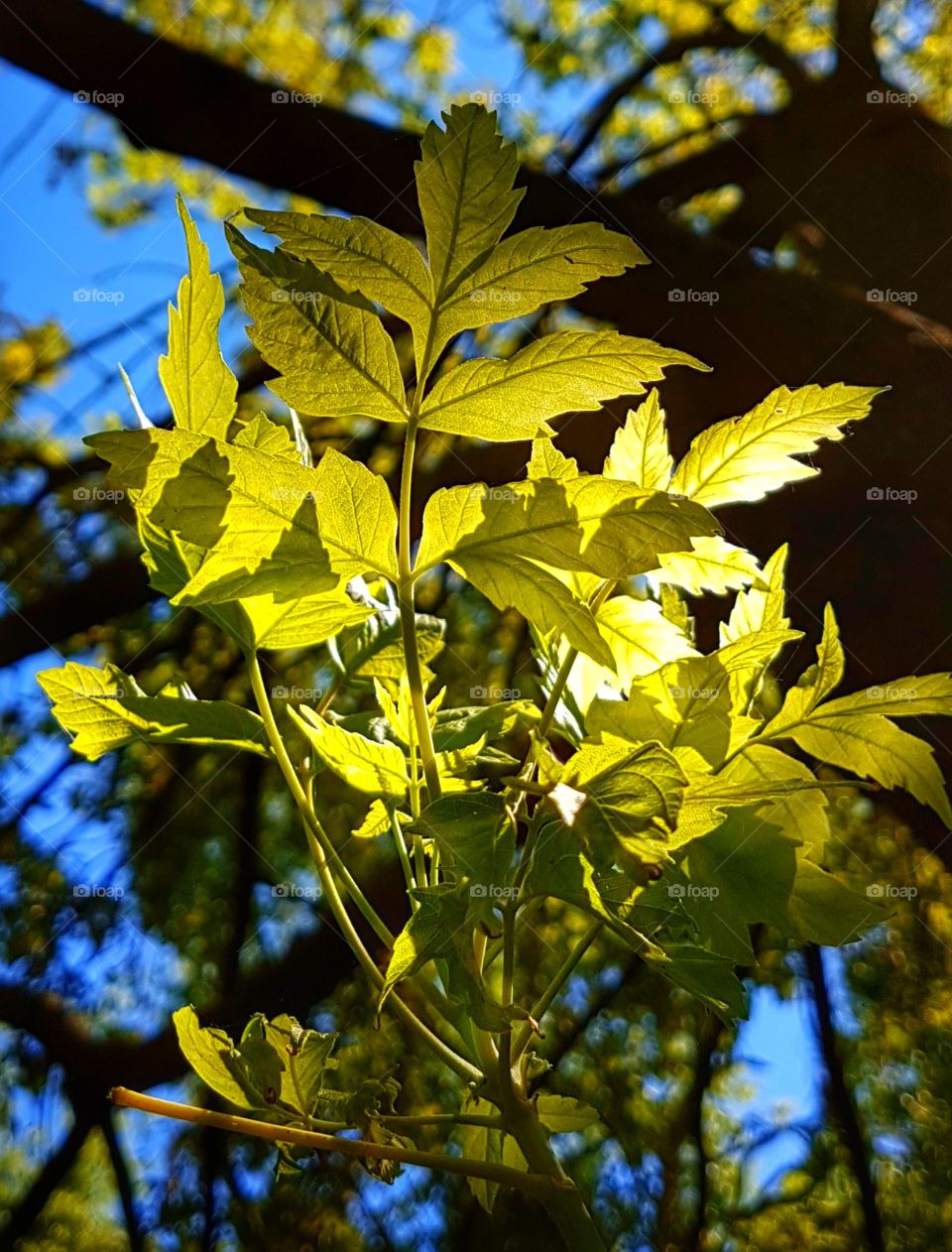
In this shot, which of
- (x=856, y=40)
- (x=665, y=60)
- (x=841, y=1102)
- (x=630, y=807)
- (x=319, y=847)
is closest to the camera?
(x=630, y=807)

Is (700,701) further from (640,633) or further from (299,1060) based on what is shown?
(299,1060)

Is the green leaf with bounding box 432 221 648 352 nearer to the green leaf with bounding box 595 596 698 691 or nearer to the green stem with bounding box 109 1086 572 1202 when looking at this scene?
the green leaf with bounding box 595 596 698 691

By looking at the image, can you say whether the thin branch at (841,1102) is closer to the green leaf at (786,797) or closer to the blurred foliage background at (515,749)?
the blurred foliage background at (515,749)

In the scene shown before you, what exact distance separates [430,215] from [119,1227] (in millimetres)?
1124

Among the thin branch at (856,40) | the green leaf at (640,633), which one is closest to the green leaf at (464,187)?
the green leaf at (640,633)

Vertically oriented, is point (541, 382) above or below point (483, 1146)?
above

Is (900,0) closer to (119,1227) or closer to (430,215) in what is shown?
(430,215)

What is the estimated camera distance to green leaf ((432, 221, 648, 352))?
0.25 meters

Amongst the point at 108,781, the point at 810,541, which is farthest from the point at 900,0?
the point at 108,781

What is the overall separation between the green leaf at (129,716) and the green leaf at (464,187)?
15cm

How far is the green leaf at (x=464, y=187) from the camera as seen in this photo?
0.82 ft

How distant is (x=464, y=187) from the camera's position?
0.25 m

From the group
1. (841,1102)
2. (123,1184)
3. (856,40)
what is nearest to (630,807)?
(841,1102)

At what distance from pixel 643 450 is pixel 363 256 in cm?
12
